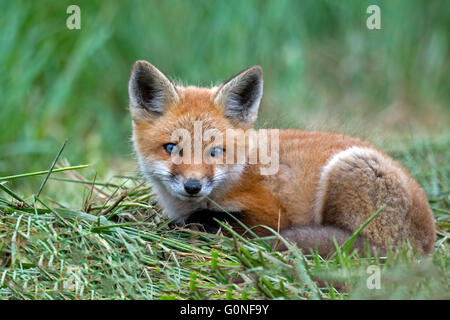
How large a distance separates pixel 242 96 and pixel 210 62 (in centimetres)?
412

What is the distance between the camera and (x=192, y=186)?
12.8 feet

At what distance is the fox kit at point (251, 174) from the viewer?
4.12 meters

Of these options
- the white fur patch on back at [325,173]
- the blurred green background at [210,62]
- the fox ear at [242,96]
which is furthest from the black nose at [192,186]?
the blurred green background at [210,62]

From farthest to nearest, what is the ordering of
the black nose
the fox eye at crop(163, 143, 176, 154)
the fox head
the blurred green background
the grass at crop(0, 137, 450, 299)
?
the blurred green background < the fox eye at crop(163, 143, 176, 154) < the fox head < the black nose < the grass at crop(0, 137, 450, 299)

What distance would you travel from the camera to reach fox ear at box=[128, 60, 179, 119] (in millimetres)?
4305

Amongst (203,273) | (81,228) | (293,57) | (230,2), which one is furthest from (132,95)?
(293,57)

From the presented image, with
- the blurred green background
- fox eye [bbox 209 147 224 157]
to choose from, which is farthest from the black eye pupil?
the blurred green background

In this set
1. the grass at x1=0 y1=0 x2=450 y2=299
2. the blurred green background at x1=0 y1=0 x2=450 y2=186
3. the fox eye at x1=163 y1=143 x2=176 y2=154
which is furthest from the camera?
the blurred green background at x1=0 y1=0 x2=450 y2=186

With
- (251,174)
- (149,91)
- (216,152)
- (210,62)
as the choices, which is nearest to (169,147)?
(216,152)

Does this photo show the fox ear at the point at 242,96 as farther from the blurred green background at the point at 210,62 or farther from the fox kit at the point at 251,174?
the blurred green background at the point at 210,62

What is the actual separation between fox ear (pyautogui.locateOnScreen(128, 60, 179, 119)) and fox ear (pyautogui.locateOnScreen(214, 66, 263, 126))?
0.35 meters

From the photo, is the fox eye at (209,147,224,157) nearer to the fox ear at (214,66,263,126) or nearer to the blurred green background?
the fox ear at (214,66,263,126)

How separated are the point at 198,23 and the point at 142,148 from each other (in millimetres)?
4609
